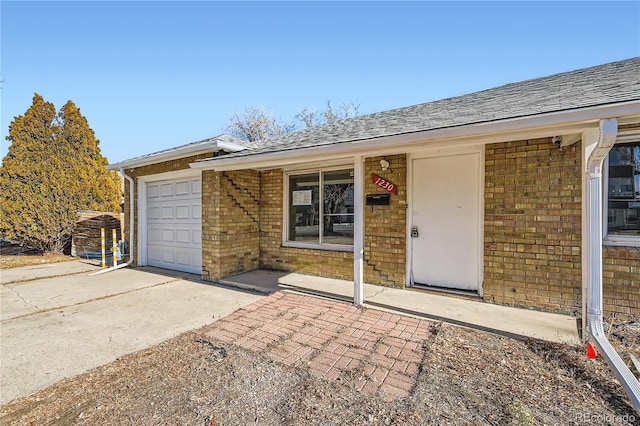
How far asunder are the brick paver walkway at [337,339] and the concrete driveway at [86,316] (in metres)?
0.69

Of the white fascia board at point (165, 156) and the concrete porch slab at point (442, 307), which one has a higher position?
the white fascia board at point (165, 156)

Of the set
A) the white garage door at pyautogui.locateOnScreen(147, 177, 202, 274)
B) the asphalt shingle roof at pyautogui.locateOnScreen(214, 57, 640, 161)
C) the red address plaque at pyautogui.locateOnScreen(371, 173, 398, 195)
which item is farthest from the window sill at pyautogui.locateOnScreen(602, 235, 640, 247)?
the white garage door at pyautogui.locateOnScreen(147, 177, 202, 274)

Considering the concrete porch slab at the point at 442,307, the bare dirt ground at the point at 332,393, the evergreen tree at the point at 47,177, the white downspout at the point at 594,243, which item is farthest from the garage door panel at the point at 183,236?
the white downspout at the point at 594,243

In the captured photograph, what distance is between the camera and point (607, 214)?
395 centimetres

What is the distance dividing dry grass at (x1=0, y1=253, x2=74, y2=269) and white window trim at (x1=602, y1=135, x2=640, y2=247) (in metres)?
13.4

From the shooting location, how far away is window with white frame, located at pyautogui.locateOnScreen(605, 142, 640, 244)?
3.85 m

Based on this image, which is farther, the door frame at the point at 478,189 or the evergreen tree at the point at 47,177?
the evergreen tree at the point at 47,177

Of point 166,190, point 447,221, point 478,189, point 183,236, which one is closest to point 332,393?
point 447,221

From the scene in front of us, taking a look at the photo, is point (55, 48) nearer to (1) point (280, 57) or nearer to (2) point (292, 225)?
(1) point (280, 57)

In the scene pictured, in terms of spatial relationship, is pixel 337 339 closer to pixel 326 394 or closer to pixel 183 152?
pixel 326 394

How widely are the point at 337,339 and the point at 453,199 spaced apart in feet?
10.1

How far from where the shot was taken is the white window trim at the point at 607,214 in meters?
3.77

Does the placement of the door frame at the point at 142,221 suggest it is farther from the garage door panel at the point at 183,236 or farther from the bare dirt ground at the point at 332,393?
the bare dirt ground at the point at 332,393

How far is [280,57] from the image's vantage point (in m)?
9.14
